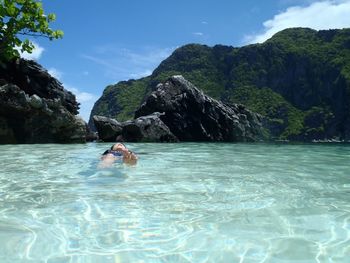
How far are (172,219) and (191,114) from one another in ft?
175

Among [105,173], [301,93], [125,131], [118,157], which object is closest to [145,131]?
[125,131]

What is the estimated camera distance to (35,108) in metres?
29.6

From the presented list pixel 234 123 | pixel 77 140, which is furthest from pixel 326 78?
pixel 77 140

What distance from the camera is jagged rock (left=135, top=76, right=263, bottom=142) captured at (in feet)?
181

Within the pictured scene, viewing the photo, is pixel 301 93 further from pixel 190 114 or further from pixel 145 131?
pixel 145 131

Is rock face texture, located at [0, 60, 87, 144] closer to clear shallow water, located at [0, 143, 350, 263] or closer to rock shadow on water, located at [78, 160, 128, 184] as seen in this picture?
rock shadow on water, located at [78, 160, 128, 184]

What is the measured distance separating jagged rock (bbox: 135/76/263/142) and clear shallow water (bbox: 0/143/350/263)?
45684 mm

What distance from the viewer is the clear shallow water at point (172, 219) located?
4.07 meters

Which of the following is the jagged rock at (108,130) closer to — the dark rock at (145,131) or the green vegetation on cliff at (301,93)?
the dark rock at (145,131)

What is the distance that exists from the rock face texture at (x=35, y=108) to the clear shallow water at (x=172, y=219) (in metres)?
21.4

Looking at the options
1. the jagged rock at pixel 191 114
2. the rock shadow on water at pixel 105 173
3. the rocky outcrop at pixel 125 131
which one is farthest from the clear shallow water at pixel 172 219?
the jagged rock at pixel 191 114

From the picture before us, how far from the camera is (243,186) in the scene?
7.96 m

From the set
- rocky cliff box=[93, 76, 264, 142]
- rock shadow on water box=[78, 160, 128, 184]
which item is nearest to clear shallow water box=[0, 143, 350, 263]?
rock shadow on water box=[78, 160, 128, 184]

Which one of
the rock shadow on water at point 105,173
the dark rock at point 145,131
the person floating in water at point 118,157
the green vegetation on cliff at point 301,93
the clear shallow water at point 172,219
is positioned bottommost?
the clear shallow water at point 172,219
